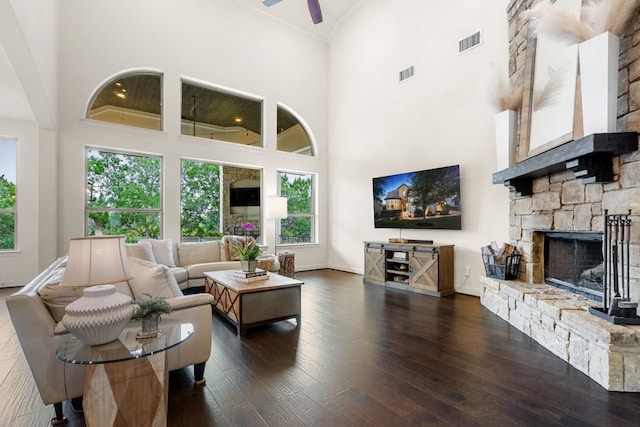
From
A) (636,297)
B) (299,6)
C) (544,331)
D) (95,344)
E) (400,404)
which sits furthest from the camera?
(299,6)

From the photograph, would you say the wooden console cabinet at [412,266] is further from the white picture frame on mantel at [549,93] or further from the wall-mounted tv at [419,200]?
the white picture frame on mantel at [549,93]

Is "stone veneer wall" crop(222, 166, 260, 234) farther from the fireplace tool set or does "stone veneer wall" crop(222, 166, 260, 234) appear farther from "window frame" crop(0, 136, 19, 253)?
the fireplace tool set

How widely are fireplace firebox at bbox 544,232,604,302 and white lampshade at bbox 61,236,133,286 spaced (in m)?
3.78

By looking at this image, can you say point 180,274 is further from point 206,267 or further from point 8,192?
point 8,192

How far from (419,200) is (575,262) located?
2.48 metres

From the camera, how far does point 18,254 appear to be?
5168 millimetres

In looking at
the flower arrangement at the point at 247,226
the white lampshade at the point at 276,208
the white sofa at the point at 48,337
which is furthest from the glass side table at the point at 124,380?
the flower arrangement at the point at 247,226

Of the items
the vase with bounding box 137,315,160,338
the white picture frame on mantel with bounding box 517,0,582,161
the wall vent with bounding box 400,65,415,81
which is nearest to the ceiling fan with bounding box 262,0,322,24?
the wall vent with bounding box 400,65,415,81

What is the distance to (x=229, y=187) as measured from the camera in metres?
6.61

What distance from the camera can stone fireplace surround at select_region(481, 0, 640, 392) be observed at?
7.03 feet

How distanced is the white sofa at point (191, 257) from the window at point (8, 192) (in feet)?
7.52

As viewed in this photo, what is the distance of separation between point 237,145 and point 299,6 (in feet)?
11.0

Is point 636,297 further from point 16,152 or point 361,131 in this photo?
point 16,152

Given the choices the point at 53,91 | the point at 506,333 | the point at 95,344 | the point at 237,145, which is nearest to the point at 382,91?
the point at 237,145
